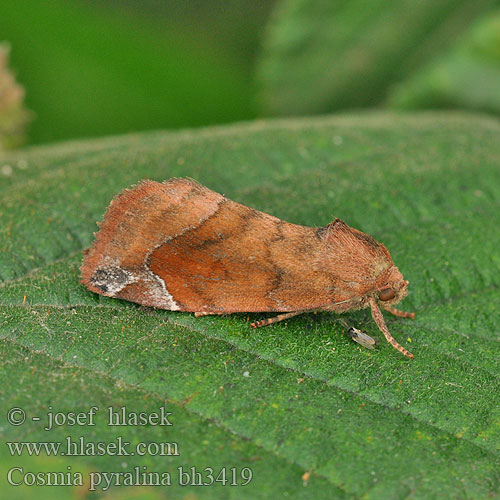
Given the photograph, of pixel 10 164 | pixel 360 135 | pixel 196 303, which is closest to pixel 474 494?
pixel 196 303

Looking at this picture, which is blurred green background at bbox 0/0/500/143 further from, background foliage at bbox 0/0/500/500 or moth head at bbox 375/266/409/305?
moth head at bbox 375/266/409/305

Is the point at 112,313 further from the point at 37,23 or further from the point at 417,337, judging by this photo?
the point at 37,23

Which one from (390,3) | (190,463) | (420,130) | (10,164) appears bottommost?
(10,164)

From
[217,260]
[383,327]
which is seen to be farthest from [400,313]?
[217,260]

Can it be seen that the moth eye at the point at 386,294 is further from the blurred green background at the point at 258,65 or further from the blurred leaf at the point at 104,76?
the blurred leaf at the point at 104,76

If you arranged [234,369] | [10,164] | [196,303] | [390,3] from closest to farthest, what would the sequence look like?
[234,369] → [196,303] → [10,164] → [390,3]

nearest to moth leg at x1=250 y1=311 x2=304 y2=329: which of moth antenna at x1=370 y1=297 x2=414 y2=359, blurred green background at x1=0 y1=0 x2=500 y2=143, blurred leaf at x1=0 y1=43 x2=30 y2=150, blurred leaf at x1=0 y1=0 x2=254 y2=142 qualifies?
moth antenna at x1=370 y1=297 x2=414 y2=359

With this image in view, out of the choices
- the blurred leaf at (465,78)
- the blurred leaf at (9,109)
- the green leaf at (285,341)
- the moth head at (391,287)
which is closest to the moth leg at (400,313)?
the green leaf at (285,341)
